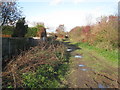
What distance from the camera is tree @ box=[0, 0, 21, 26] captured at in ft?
29.1

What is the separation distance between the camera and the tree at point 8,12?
8.88 metres

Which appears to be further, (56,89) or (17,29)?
(17,29)

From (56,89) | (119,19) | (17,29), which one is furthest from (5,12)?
(119,19)

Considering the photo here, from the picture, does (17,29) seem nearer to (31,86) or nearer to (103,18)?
(31,86)

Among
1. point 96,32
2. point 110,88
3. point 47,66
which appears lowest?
point 110,88

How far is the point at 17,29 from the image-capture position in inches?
434

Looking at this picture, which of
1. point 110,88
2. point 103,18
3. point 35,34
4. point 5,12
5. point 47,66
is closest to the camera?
Result: point 110,88

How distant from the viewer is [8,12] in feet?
30.9

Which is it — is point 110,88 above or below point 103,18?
below

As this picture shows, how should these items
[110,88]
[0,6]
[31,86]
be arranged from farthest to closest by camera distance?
[0,6] < [110,88] < [31,86]

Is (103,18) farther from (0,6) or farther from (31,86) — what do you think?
(31,86)

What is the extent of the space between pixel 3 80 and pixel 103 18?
1363cm

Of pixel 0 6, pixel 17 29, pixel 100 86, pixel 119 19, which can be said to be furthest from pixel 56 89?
pixel 119 19

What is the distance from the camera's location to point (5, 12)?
9219mm
